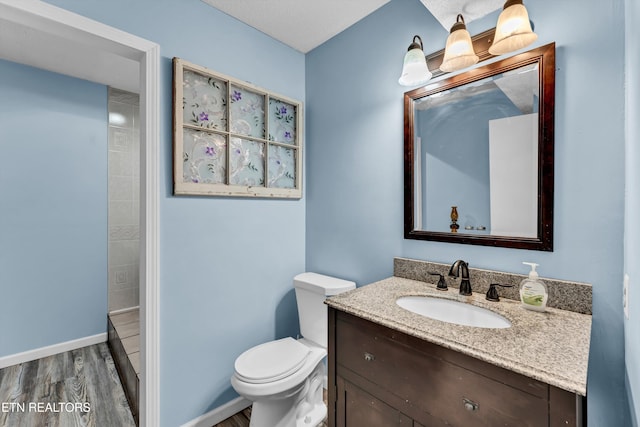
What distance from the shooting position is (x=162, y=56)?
1.49 m

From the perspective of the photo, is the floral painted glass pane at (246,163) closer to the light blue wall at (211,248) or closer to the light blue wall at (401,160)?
the light blue wall at (211,248)

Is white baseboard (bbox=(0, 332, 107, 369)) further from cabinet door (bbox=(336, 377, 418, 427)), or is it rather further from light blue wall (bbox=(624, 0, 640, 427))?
light blue wall (bbox=(624, 0, 640, 427))

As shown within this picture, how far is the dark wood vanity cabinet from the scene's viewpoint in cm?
71

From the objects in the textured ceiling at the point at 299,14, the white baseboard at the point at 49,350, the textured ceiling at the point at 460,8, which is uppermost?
the textured ceiling at the point at 299,14

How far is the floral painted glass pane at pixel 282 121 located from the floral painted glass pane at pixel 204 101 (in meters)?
0.35

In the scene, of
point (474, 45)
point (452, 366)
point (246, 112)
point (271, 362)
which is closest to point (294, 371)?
point (271, 362)

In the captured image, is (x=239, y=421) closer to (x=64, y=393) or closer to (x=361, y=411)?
(x=361, y=411)

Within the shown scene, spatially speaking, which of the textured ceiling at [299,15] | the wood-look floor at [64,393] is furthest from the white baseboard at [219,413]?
the textured ceiling at [299,15]

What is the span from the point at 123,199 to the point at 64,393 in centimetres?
164

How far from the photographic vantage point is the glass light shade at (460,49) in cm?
117

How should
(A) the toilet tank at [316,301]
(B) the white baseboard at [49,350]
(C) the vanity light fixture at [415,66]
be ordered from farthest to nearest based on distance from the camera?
(B) the white baseboard at [49,350] < (A) the toilet tank at [316,301] < (C) the vanity light fixture at [415,66]

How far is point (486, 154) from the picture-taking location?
4.27 ft

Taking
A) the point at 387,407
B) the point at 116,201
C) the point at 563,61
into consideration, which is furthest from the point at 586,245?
the point at 116,201

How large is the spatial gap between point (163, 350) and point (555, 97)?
214 centimetres
